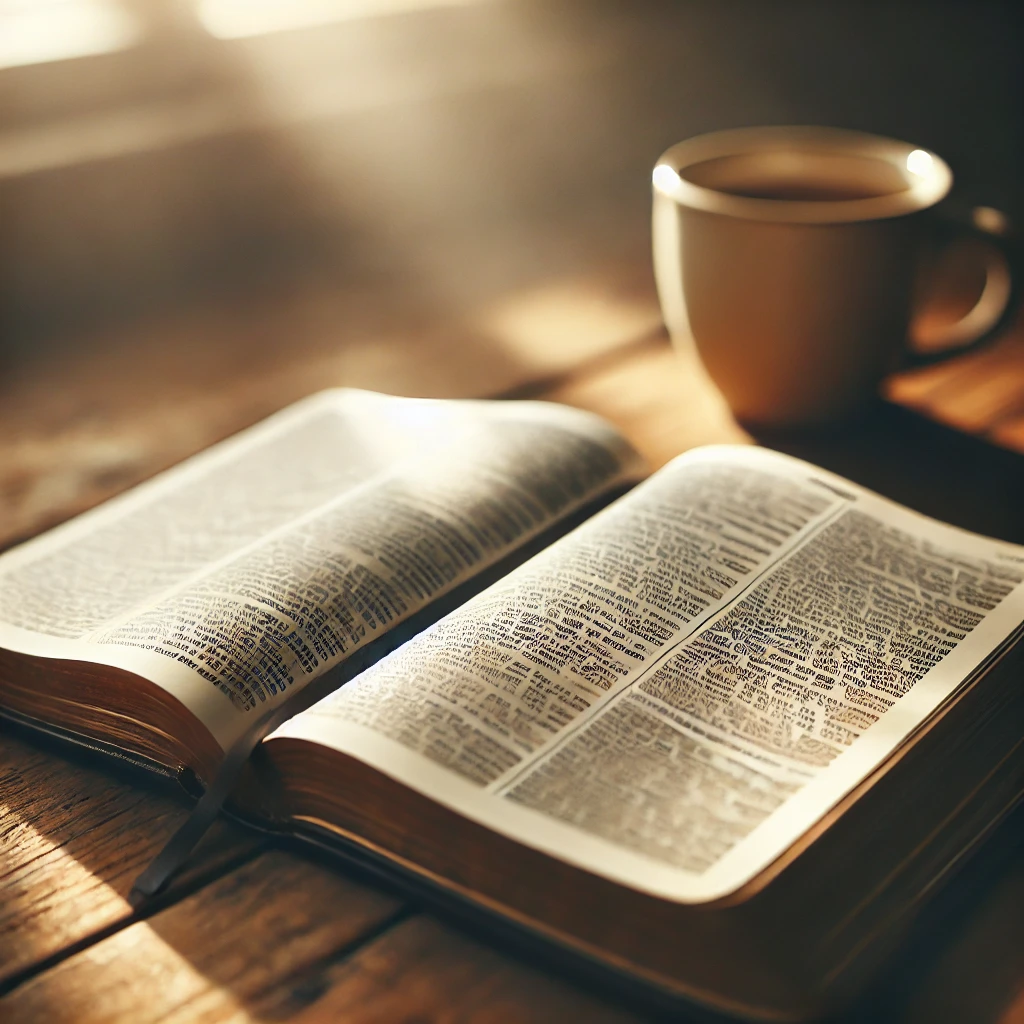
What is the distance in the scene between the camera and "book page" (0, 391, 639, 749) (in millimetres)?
449

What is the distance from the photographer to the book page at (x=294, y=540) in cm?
45

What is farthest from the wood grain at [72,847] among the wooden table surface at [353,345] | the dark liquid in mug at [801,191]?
the dark liquid in mug at [801,191]

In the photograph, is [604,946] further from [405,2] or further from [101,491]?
[405,2]

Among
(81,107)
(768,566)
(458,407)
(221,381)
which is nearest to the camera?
(768,566)

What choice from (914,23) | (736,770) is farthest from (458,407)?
(914,23)

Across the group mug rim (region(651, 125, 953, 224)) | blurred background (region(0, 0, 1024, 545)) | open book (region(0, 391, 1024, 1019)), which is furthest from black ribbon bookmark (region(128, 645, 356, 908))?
mug rim (region(651, 125, 953, 224))

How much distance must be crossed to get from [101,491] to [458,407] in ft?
0.77

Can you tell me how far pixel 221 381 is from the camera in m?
0.84

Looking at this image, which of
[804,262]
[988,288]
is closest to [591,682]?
[804,262]

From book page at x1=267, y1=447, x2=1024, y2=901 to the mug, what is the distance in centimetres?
15

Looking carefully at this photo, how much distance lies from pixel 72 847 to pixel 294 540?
167 millimetres

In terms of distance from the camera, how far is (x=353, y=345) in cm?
90

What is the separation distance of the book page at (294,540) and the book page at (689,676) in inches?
1.6

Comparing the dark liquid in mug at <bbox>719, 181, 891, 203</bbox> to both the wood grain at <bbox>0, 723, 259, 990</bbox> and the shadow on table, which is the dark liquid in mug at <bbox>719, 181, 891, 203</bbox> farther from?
the wood grain at <bbox>0, 723, 259, 990</bbox>
